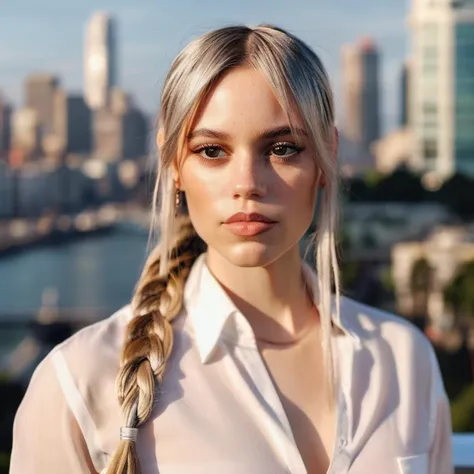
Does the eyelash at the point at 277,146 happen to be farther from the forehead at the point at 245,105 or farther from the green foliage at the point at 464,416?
the green foliage at the point at 464,416

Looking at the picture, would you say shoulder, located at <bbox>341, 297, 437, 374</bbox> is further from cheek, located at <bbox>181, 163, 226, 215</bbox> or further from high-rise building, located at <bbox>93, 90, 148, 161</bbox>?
high-rise building, located at <bbox>93, 90, 148, 161</bbox>

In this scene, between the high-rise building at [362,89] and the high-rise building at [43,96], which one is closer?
the high-rise building at [43,96]

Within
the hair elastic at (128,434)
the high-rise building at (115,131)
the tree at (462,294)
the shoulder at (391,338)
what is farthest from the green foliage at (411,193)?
the hair elastic at (128,434)

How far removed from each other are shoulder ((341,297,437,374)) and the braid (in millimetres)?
103

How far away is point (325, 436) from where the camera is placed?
620 millimetres

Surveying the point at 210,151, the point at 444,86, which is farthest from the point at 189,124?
the point at 444,86

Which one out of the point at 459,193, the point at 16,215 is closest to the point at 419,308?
the point at 459,193

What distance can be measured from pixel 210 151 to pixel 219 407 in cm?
14

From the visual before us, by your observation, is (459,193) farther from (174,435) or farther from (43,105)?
(174,435)

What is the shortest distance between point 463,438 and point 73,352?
0.36 meters

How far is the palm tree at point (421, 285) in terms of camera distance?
14859 mm

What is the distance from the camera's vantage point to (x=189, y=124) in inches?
23.9

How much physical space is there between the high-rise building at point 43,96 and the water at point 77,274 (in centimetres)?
655

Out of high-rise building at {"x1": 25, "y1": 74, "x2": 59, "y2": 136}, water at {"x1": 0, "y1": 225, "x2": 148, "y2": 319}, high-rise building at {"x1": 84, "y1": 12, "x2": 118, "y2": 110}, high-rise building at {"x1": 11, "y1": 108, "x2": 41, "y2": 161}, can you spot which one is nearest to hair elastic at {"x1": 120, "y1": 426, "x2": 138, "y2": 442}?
water at {"x1": 0, "y1": 225, "x2": 148, "y2": 319}
